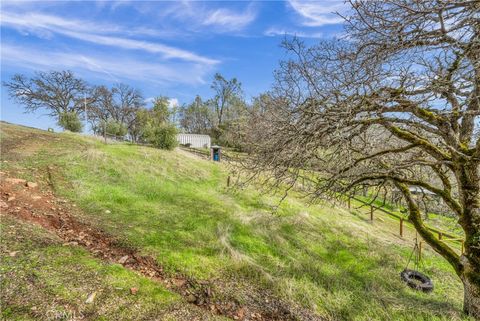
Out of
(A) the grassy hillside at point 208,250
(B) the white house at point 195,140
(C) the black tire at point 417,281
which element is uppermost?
(B) the white house at point 195,140

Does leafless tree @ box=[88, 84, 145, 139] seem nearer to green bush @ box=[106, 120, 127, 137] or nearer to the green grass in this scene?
green bush @ box=[106, 120, 127, 137]

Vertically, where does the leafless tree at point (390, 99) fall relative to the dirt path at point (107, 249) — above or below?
above

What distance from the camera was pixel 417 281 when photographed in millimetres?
5168

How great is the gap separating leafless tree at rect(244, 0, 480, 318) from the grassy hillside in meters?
1.68

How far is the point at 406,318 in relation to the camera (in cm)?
373

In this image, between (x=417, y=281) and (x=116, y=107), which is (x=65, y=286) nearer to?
(x=417, y=281)

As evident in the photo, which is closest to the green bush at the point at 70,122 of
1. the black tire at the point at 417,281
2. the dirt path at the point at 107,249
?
the dirt path at the point at 107,249

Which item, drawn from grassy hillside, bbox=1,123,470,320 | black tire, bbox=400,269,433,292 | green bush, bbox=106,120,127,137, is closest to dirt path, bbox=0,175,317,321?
grassy hillside, bbox=1,123,470,320

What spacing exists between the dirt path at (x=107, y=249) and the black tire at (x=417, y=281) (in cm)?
293

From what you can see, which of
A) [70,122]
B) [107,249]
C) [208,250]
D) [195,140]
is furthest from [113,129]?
[208,250]

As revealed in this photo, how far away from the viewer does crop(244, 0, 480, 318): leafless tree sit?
292 cm

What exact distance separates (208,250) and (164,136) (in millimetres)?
12954

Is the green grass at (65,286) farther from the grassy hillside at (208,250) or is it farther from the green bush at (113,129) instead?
the green bush at (113,129)

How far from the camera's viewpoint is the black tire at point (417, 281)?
16.5 feet
